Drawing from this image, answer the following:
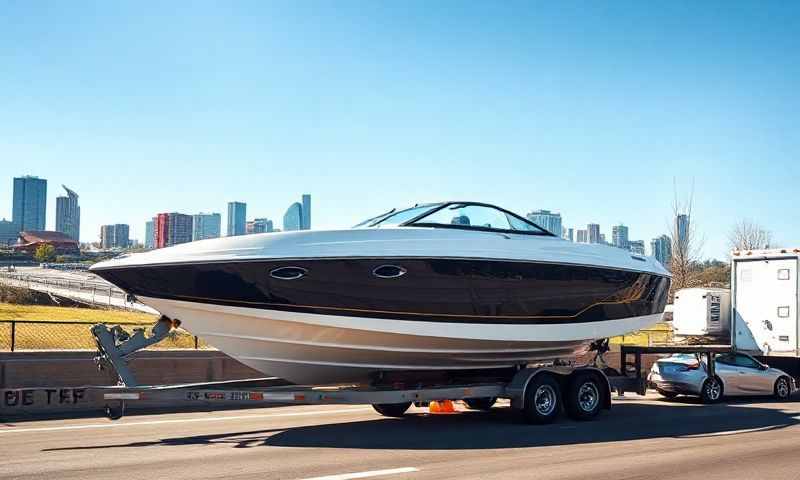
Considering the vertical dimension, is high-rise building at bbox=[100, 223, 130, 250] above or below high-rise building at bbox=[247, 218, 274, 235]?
above

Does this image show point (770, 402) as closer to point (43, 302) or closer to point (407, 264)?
point (407, 264)

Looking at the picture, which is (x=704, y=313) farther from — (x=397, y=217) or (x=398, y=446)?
(x=398, y=446)

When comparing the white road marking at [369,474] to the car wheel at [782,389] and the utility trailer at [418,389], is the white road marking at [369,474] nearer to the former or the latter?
the utility trailer at [418,389]

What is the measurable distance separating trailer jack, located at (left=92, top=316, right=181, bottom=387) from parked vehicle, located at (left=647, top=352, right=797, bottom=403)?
32.0 feet

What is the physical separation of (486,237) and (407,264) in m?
1.42

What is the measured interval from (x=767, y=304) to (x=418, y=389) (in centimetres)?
1089

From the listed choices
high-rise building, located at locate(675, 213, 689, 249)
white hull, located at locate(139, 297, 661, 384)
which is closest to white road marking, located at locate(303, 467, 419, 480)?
white hull, located at locate(139, 297, 661, 384)

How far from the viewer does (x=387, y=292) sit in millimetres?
10898

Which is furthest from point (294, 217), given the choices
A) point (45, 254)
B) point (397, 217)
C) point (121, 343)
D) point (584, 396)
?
point (45, 254)

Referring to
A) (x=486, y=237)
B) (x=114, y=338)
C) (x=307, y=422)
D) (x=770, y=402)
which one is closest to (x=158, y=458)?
(x=114, y=338)

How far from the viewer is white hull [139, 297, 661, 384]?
10438 millimetres

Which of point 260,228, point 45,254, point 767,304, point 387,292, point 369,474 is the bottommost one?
point 369,474

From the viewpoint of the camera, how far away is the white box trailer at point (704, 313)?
29062 millimetres

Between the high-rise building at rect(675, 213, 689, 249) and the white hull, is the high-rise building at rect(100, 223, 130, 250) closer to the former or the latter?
the high-rise building at rect(675, 213, 689, 249)
